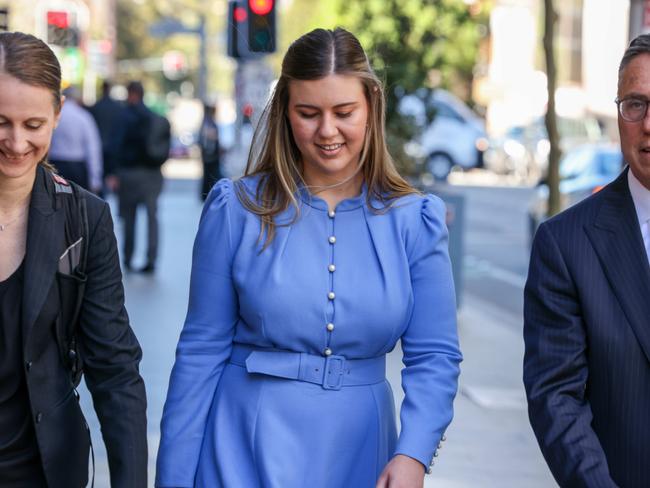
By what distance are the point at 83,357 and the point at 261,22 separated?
11127mm

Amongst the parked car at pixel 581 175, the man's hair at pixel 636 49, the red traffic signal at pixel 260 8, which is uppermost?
the red traffic signal at pixel 260 8

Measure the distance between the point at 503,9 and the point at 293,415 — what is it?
74.0 metres

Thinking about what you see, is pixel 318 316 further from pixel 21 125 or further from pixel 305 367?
pixel 21 125

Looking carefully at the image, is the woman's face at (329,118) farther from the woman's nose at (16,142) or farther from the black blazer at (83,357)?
the woman's nose at (16,142)

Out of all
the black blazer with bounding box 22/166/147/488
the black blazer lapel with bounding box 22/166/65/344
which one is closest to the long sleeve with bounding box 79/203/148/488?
the black blazer with bounding box 22/166/147/488

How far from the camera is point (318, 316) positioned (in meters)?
3.52

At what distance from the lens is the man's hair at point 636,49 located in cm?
318

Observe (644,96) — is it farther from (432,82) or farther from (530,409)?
(432,82)

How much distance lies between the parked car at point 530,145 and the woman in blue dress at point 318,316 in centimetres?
3861

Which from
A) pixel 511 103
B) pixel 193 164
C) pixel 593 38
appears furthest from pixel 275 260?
pixel 511 103

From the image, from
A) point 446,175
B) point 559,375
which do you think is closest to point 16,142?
point 559,375

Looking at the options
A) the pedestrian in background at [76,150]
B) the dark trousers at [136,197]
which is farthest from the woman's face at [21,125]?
the dark trousers at [136,197]

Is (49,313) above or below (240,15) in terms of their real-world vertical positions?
below

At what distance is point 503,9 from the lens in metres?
75.9
